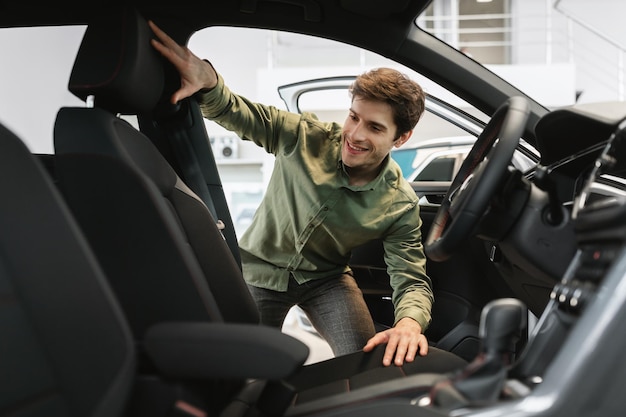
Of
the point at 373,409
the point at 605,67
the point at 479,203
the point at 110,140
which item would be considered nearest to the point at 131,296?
the point at 110,140

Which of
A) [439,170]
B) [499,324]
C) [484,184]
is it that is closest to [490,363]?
[499,324]

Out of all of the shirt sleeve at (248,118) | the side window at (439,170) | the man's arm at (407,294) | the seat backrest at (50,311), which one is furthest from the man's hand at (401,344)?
the side window at (439,170)

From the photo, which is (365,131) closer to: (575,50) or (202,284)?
(202,284)

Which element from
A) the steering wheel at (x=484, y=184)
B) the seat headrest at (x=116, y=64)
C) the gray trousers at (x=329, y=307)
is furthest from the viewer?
the gray trousers at (x=329, y=307)

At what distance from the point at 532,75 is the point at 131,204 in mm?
5661

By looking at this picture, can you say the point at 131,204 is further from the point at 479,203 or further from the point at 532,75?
the point at 532,75

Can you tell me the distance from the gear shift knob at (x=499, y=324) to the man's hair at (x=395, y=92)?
90 centimetres

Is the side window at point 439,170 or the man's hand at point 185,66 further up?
the man's hand at point 185,66

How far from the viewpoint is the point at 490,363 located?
0.95 m

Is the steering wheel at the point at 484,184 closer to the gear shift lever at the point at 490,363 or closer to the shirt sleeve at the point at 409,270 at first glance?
the gear shift lever at the point at 490,363

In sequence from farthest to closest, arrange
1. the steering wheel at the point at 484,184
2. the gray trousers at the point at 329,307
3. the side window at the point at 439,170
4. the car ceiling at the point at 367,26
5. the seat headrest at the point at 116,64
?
the side window at the point at 439,170, the gray trousers at the point at 329,307, the car ceiling at the point at 367,26, the seat headrest at the point at 116,64, the steering wheel at the point at 484,184

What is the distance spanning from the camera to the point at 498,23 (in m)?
7.56

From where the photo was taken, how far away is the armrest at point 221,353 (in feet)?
3.03

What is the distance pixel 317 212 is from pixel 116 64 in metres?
0.79
